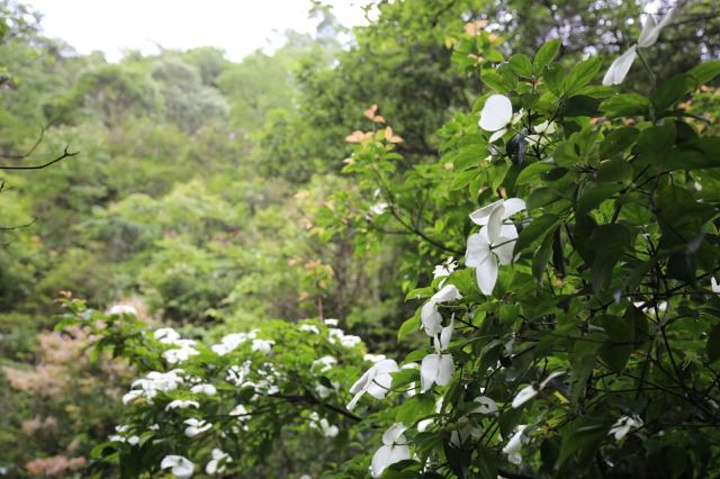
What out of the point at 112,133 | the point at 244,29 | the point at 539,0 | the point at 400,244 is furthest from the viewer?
the point at 244,29

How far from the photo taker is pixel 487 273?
0.49m

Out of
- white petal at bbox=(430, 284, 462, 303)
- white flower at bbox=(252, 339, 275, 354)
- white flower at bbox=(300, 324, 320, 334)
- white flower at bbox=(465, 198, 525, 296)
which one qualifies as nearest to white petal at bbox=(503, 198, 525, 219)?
white flower at bbox=(465, 198, 525, 296)

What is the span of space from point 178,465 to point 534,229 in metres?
1.09

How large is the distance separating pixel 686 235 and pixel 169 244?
6783 mm

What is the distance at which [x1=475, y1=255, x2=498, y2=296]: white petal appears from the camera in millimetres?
481

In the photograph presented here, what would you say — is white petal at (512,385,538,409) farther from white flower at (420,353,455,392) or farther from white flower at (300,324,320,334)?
white flower at (300,324,320,334)

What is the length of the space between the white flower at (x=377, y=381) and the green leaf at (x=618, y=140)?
35cm

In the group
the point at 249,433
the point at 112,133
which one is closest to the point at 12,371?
the point at 249,433

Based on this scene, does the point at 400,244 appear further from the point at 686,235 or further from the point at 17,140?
the point at 17,140

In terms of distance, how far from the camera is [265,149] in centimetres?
455

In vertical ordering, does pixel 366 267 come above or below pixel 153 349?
below

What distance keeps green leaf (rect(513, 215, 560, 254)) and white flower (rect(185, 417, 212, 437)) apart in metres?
1.08

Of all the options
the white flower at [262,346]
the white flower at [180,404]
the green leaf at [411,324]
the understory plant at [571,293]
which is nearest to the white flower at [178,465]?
the white flower at [180,404]

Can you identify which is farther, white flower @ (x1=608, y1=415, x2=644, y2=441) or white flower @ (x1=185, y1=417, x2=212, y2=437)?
white flower @ (x1=185, y1=417, x2=212, y2=437)
